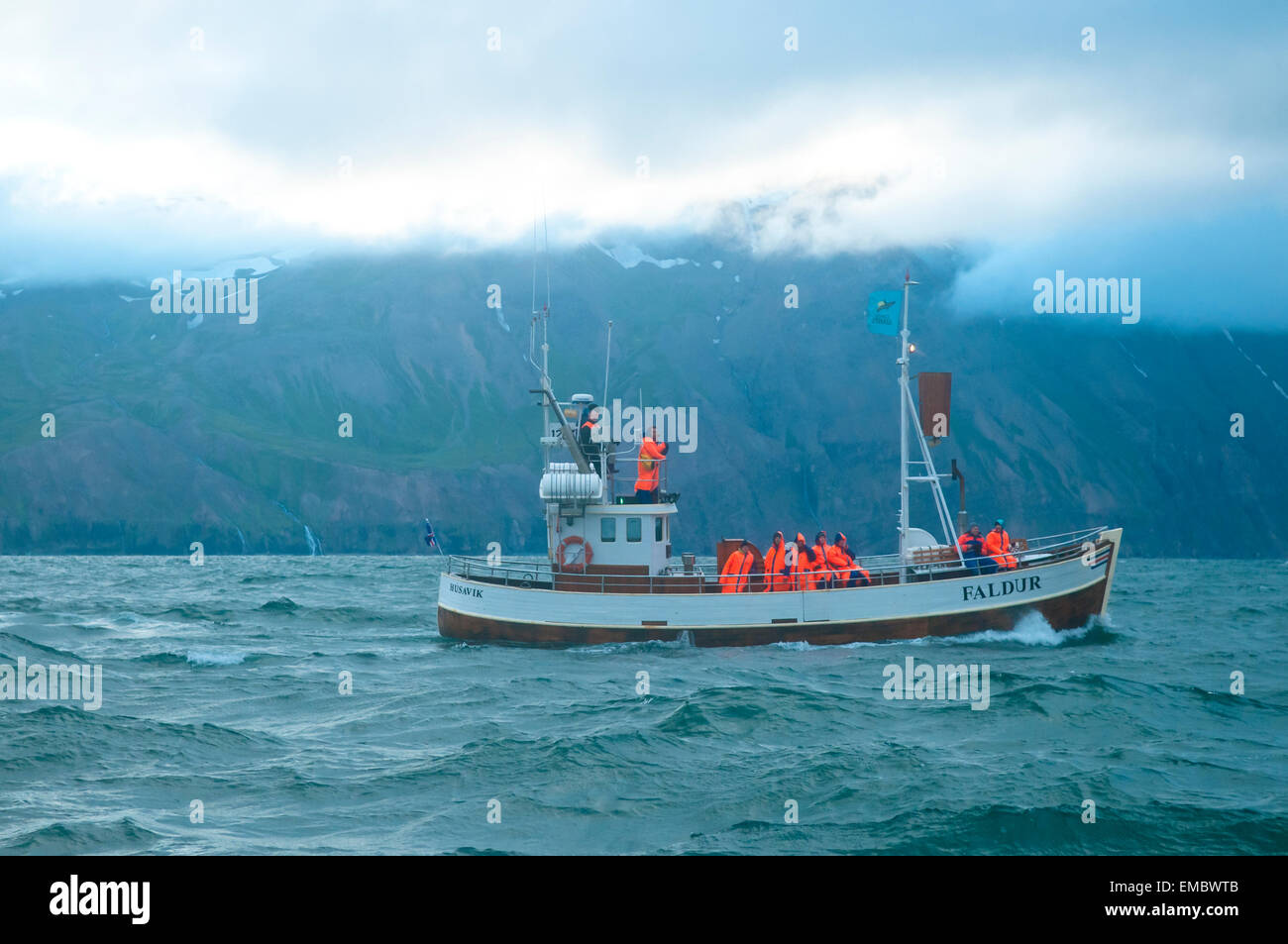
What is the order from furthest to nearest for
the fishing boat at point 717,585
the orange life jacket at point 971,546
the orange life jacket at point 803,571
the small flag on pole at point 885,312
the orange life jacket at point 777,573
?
the orange life jacket at point 971,546
the small flag on pole at point 885,312
the orange life jacket at point 777,573
the orange life jacket at point 803,571
the fishing boat at point 717,585

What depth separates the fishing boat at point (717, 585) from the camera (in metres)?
37.0

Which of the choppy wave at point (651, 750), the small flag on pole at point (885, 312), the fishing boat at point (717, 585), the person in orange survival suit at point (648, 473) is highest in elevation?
the small flag on pole at point (885, 312)

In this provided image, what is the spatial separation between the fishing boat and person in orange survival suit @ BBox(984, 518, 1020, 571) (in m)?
0.09

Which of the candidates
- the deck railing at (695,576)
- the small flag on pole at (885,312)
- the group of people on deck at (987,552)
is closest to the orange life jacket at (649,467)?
the deck railing at (695,576)

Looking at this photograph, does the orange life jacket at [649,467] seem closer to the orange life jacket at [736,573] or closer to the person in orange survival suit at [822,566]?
the orange life jacket at [736,573]

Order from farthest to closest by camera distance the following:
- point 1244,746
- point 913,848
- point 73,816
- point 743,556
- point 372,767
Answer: point 743,556
point 1244,746
point 372,767
point 73,816
point 913,848

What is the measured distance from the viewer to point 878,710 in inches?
1097

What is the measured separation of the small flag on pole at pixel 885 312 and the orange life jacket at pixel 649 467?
827 cm

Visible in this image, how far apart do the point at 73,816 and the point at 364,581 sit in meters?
72.8

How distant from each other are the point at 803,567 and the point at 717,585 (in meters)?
2.87

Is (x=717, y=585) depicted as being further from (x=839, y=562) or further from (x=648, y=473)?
(x=648, y=473)

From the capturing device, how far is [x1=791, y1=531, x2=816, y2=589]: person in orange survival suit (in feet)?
122
